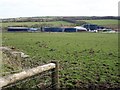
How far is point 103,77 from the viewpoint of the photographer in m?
12.1

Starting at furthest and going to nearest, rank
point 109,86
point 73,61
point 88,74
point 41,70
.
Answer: point 73,61
point 88,74
point 109,86
point 41,70

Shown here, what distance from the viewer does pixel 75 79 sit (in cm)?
→ 1148

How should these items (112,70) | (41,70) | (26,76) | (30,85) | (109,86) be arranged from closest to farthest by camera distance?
(26,76) < (41,70) < (30,85) < (109,86) < (112,70)

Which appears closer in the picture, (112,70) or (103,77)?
(103,77)

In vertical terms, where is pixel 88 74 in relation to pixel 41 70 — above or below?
below

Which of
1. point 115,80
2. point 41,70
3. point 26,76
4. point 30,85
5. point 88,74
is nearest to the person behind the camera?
point 26,76

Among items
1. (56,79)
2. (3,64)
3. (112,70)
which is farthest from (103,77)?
(56,79)

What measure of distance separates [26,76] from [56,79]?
89 cm

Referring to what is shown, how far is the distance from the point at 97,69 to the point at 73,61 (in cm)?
269

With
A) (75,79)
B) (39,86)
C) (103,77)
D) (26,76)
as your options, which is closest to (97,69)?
(103,77)

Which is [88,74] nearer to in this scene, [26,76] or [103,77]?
[103,77]

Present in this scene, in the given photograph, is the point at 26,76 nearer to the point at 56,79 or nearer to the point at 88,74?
the point at 56,79

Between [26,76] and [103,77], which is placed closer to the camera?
[26,76]

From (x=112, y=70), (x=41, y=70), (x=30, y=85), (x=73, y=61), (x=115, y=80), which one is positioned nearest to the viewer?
(x=41, y=70)
